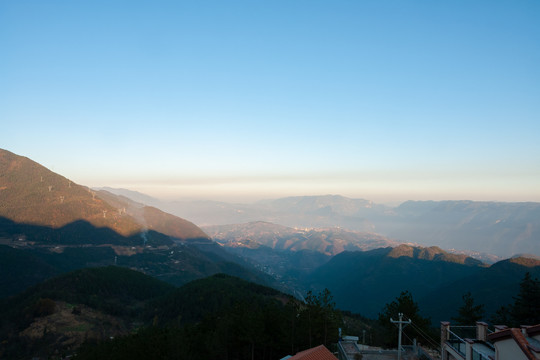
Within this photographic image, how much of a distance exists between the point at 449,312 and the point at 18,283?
5581 inches

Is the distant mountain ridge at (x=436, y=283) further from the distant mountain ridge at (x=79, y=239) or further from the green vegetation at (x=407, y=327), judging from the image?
the green vegetation at (x=407, y=327)

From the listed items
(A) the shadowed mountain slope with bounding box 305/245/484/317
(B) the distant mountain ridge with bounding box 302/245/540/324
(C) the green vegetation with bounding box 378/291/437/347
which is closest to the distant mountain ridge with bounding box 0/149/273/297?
(A) the shadowed mountain slope with bounding box 305/245/484/317

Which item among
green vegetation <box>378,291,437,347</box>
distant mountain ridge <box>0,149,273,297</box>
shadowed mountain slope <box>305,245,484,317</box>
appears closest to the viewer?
green vegetation <box>378,291,437,347</box>

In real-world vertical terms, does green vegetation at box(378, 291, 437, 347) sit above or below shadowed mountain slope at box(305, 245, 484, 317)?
above

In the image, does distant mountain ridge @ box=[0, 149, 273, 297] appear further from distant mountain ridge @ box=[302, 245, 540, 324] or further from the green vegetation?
the green vegetation

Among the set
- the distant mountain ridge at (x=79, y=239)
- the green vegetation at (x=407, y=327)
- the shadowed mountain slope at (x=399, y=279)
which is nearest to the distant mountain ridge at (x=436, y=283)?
the shadowed mountain slope at (x=399, y=279)

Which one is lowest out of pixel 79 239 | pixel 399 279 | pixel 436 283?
pixel 399 279

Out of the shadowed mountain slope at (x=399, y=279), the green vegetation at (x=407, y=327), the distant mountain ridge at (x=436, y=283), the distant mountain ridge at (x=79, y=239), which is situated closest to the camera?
the green vegetation at (x=407, y=327)

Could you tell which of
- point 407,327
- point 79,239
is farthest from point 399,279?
point 79,239

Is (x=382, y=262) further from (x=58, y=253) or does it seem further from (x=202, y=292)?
(x=58, y=253)

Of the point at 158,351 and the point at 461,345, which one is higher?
the point at 461,345

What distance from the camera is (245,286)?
92062 mm

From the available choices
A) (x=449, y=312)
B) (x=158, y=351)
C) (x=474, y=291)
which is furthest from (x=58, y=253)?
(x=474, y=291)

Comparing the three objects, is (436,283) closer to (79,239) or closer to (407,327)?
(407,327)
